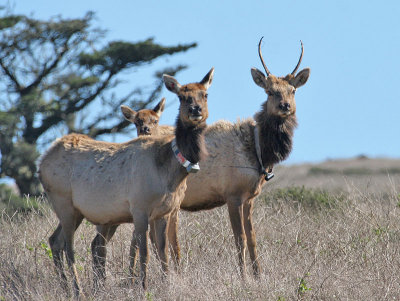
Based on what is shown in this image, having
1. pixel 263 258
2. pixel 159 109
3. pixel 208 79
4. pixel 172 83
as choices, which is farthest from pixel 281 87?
pixel 159 109

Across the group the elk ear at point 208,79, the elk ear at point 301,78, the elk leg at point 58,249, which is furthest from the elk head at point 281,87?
the elk leg at point 58,249

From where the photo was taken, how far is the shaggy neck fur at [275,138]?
11.6 meters

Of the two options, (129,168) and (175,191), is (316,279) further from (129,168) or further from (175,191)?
(129,168)

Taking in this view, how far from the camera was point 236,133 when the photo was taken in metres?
11.9

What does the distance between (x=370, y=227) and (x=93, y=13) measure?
19.3 meters

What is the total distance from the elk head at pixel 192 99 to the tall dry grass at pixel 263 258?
1.79 metres

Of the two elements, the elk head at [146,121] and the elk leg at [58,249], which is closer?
the elk leg at [58,249]

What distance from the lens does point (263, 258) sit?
37.3 ft

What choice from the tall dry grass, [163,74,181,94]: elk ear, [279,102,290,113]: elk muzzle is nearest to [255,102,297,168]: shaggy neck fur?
[279,102,290,113]: elk muzzle

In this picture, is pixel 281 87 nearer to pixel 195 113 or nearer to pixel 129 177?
pixel 195 113

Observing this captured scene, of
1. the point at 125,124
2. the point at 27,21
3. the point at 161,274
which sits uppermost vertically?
the point at 161,274

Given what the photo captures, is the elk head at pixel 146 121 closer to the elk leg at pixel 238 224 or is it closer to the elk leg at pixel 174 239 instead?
the elk leg at pixel 174 239

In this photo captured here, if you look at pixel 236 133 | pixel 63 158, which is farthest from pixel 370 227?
pixel 63 158

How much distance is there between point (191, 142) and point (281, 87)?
2.20m
